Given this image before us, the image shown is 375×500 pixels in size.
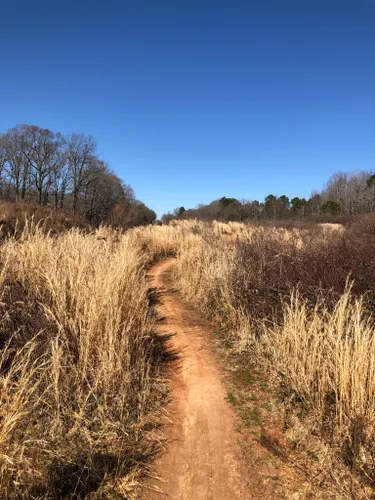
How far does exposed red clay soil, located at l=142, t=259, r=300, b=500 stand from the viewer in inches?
83.8

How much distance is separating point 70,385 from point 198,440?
48.8 inches

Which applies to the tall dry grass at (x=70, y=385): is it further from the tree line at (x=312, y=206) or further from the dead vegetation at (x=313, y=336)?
the tree line at (x=312, y=206)

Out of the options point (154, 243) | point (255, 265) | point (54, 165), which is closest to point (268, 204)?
point (54, 165)

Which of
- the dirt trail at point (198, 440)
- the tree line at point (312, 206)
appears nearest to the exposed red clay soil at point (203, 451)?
the dirt trail at point (198, 440)

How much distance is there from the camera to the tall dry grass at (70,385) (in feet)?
6.16

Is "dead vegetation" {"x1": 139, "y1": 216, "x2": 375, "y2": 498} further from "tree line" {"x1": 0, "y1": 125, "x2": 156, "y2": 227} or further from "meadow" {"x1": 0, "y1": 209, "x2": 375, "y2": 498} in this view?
"tree line" {"x1": 0, "y1": 125, "x2": 156, "y2": 227}

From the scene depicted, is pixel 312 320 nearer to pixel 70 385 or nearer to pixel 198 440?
pixel 198 440

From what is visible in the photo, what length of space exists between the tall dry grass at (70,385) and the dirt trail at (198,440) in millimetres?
216

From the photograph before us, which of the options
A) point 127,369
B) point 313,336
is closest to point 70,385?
point 127,369

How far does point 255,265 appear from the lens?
5.20m

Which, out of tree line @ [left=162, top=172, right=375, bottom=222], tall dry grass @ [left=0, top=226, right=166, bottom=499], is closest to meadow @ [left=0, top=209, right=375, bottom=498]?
tall dry grass @ [left=0, top=226, right=166, bottom=499]

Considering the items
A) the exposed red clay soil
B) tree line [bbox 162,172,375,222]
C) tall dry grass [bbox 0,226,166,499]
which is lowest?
the exposed red clay soil

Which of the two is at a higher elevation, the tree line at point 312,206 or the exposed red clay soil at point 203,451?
the tree line at point 312,206

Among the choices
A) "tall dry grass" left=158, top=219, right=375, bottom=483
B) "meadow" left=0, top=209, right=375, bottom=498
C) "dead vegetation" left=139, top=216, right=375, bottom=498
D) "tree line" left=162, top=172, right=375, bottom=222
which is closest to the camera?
"meadow" left=0, top=209, right=375, bottom=498
